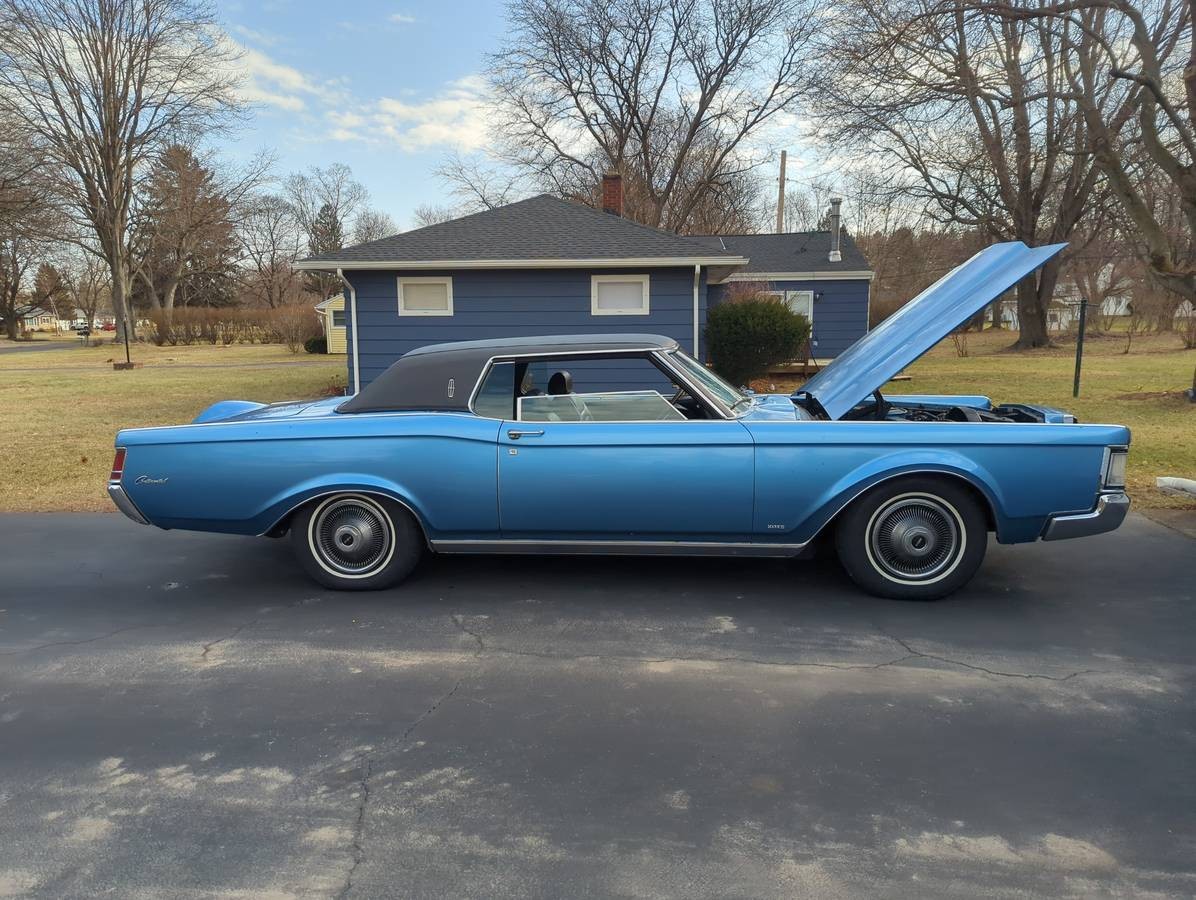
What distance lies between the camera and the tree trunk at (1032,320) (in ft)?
Result: 95.5

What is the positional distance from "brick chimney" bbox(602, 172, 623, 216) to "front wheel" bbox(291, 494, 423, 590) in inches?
547

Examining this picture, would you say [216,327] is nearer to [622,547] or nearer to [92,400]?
→ [92,400]

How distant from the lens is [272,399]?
1543 cm

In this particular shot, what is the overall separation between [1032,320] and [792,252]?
11.8 m

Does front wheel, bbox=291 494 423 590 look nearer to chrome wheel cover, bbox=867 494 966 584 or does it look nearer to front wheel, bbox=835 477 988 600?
front wheel, bbox=835 477 988 600

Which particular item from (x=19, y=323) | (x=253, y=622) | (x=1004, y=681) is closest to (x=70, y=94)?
(x=19, y=323)

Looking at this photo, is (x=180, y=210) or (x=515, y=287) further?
(x=180, y=210)

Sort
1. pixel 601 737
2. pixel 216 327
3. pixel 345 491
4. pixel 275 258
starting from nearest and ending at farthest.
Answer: pixel 601 737, pixel 345 491, pixel 216 327, pixel 275 258

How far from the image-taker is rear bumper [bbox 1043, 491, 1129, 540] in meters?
4.14

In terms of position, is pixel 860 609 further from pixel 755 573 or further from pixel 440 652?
pixel 440 652

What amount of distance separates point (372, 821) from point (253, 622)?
2.01 m

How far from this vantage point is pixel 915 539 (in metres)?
4.27

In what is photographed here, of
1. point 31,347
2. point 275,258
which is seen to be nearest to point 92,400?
point 31,347

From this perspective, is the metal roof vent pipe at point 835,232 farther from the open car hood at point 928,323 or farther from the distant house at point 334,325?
the distant house at point 334,325
